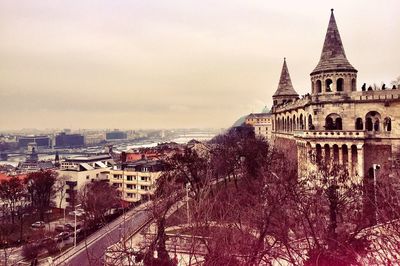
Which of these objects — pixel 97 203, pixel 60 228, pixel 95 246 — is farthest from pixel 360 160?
pixel 60 228

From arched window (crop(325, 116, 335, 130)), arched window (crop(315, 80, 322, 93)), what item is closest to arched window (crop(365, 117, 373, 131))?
arched window (crop(325, 116, 335, 130))

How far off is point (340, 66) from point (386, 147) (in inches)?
350

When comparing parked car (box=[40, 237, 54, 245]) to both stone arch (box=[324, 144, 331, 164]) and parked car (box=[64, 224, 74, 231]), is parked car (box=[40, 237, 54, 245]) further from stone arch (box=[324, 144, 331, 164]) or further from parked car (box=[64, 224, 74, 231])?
stone arch (box=[324, 144, 331, 164])

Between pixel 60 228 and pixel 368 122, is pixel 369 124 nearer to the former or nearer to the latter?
pixel 368 122

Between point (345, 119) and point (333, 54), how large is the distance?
271 inches

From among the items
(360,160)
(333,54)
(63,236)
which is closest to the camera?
(360,160)

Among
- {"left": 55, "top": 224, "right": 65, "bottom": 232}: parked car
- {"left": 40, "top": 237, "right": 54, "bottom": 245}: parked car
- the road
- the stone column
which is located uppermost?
the stone column

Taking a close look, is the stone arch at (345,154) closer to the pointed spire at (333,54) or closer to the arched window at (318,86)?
the arched window at (318,86)

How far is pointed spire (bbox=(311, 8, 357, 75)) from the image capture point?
3825 cm

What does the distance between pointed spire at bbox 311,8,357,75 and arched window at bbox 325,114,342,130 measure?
15.5 feet

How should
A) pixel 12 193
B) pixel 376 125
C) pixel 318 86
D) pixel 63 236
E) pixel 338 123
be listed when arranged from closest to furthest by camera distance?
1. pixel 376 125
2. pixel 338 123
3. pixel 63 236
4. pixel 318 86
5. pixel 12 193

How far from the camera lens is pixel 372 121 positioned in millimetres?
36062

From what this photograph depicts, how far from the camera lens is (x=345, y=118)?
1446 inches

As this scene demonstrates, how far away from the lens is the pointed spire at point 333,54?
38250mm
